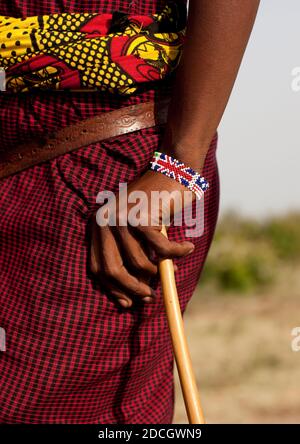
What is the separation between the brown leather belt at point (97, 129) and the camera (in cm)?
175

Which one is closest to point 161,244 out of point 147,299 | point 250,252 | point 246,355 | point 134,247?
point 134,247

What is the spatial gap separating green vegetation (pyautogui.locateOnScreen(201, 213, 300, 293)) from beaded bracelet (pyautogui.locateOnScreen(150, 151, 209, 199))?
6.11 m

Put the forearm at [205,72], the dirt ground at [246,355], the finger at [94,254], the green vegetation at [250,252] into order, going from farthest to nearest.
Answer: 1. the green vegetation at [250,252]
2. the dirt ground at [246,355]
3. the finger at [94,254]
4. the forearm at [205,72]

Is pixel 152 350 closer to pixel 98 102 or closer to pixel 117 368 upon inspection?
pixel 117 368

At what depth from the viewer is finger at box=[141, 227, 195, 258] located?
1664 mm

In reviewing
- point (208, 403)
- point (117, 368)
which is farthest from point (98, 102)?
point (208, 403)

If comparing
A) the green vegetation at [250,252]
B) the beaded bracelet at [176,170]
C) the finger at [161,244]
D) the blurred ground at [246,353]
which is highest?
the beaded bracelet at [176,170]

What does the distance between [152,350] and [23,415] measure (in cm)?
32

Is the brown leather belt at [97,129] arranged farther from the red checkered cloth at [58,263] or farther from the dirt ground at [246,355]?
the dirt ground at [246,355]

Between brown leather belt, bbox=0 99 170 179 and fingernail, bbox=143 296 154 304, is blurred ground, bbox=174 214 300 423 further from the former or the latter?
brown leather belt, bbox=0 99 170 179

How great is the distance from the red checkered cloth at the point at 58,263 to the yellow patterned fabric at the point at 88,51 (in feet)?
0.13

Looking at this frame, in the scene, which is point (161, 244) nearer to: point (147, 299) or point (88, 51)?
point (147, 299)

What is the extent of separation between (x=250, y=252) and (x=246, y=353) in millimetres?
2989

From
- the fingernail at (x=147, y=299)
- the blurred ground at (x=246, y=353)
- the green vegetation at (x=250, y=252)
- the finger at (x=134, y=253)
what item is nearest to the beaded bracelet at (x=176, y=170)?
the finger at (x=134, y=253)
